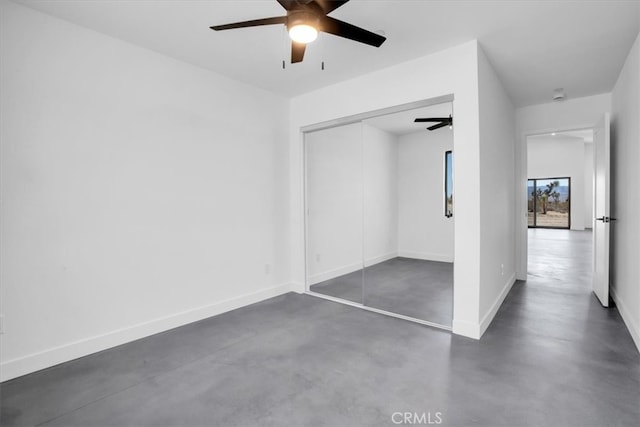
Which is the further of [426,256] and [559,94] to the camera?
[559,94]

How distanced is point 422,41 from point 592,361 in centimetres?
294

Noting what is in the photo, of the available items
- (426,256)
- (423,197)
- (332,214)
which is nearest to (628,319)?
(426,256)

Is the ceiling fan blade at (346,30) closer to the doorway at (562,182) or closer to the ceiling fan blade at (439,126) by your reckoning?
the ceiling fan blade at (439,126)

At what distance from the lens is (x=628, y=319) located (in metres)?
3.04

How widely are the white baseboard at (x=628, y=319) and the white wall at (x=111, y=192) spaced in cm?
368

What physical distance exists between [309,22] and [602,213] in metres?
4.08

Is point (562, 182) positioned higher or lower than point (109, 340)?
higher

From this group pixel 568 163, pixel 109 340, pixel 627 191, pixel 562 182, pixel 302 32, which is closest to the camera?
pixel 302 32

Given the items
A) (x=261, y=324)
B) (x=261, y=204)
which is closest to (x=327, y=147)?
(x=261, y=204)

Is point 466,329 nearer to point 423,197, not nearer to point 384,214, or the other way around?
point 423,197

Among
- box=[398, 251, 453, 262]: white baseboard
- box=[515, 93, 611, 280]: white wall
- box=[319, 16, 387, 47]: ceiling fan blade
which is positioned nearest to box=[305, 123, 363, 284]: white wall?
box=[398, 251, 453, 262]: white baseboard

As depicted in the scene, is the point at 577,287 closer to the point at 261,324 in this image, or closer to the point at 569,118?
the point at 569,118

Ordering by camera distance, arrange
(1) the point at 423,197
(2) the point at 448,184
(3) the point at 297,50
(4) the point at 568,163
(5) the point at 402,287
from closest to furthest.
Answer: (3) the point at 297,50 → (2) the point at 448,184 → (1) the point at 423,197 → (5) the point at 402,287 → (4) the point at 568,163

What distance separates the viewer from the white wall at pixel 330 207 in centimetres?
430
